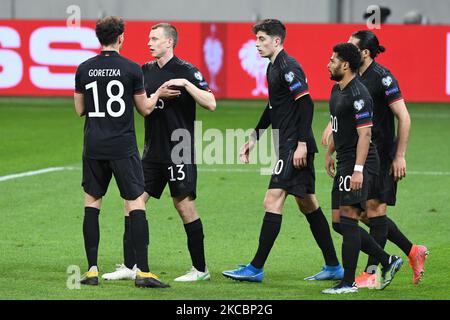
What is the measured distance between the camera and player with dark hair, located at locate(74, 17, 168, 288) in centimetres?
884

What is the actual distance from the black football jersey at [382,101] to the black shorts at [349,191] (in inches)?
A: 21.8

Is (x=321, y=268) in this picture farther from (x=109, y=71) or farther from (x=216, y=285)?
(x=109, y=71)

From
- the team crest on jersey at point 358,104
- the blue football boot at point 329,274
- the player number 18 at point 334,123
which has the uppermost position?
the team crest on jersey at point 358,104

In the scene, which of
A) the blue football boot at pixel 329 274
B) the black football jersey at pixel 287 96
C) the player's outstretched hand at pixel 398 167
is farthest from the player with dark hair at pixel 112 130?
the player's outstretched hand at pixel 398 167

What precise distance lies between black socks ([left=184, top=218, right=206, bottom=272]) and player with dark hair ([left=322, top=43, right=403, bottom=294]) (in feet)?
4.03

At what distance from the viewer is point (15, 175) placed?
15742mm

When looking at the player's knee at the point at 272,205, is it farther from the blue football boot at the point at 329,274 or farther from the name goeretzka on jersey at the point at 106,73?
the name goeretzka on jersey at the point at 106,73

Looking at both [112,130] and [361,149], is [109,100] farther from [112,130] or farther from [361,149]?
[361,149]

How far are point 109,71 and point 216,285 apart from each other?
1912mm

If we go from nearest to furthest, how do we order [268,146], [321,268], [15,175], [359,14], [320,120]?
[321,268] → [15,175] → [268,146] → [320,120] → [359,14]

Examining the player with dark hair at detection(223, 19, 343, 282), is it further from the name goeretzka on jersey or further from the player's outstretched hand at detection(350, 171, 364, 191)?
the name goeretzka on jersey

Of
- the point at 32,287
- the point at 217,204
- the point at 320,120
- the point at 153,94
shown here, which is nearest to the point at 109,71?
the point at 153,94

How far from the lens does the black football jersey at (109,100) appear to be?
29.0 feet
